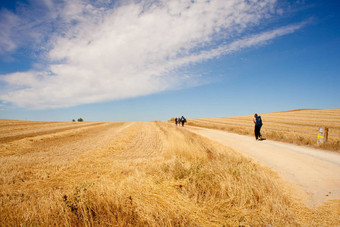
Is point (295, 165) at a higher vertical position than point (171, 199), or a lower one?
lower

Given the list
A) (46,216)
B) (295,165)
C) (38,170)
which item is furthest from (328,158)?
(38,170)

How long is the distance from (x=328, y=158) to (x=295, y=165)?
2.47 m

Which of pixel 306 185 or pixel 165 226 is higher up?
pixel 165 226

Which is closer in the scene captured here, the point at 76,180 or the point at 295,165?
the point at 76,180

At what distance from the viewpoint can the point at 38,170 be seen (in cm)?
635

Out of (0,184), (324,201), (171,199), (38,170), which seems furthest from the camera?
(38,170)

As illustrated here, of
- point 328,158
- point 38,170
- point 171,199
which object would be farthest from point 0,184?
point 328,158

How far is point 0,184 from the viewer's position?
507 cm

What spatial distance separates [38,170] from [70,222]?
5.21 metres

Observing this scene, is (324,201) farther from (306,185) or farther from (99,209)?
(99,209)

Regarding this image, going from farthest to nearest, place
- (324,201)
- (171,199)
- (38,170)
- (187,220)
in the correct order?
(38,170) < (324,201) < (171,199) < (187,220)

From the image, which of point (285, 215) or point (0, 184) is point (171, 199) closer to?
point (285, 215)

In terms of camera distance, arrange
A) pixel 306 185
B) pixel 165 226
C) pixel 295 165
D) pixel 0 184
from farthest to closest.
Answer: pixel 295 165, pixel 0 184, pixel 306 185, pixel 165 226

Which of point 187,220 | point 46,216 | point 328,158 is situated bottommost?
point 328,158
